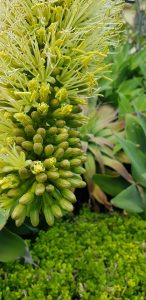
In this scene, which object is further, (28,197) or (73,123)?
(73,123)

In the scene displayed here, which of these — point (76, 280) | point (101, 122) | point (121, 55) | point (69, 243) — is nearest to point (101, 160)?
point (101, 122)

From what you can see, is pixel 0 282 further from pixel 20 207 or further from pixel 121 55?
pixel 121 55

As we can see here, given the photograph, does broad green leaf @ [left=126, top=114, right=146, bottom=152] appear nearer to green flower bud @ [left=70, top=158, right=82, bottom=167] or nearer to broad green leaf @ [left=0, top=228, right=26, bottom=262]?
broad green leaf @ [left=0, top=228, right=26, bottom=262]

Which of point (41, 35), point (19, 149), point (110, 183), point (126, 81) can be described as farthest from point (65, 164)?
point (126, 81)

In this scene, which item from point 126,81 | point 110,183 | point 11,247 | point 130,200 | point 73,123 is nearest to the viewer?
point 73,123

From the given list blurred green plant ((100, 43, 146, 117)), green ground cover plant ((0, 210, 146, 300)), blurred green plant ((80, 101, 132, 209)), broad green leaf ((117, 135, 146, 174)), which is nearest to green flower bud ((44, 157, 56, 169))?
green ground cover plant ((0, 210, 146, 300))

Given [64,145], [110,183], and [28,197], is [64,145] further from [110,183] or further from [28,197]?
[110,183]
